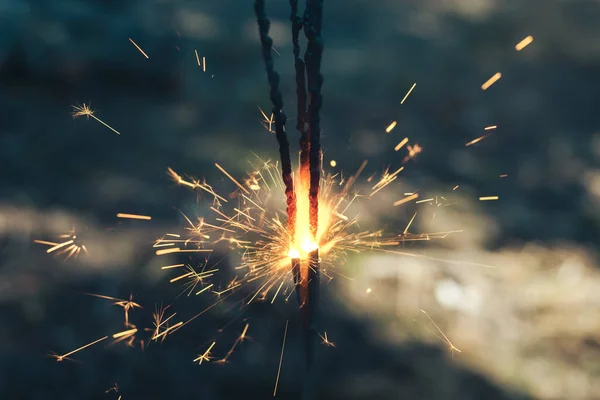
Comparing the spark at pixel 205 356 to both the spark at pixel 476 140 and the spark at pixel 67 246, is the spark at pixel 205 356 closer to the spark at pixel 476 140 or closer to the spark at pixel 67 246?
the spark at pixel 67 246

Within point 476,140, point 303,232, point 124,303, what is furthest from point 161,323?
point 476,140

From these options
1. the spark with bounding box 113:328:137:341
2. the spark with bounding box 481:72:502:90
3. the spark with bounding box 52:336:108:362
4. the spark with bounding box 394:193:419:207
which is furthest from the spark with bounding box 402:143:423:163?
the spark with bounding box 52:336:108:362

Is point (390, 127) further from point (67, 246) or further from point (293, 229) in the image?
point (293, 229)

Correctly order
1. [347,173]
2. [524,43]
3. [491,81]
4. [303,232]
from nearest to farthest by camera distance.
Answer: [303,232] < [347,173] < [491,81] < [524,43]

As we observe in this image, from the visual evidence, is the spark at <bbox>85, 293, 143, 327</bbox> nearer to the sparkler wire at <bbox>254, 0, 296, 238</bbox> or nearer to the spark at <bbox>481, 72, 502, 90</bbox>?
the sparkler wire at <bbox>254, 0, 296, 238</bbox>

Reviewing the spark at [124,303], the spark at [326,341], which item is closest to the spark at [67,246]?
the spark at [124,303]

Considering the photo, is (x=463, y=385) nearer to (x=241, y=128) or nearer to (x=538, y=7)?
(x=241, y=128)
